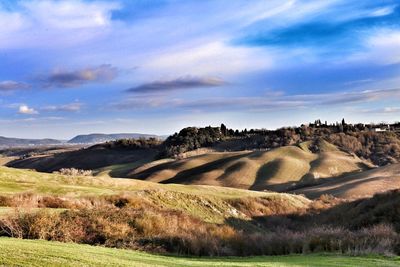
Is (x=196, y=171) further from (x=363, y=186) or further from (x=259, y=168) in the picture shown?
(x=363, y=186)

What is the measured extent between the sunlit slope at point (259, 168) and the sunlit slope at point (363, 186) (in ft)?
65.4

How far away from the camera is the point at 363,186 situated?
95.7m

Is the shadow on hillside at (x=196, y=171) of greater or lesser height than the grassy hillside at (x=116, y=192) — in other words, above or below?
below

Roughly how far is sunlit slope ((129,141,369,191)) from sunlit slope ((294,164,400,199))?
1993cm

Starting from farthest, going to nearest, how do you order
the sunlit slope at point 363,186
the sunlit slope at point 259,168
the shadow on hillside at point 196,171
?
1. the shadow on hillside at point 196,171
2. the sunlit slope at point 259,168
3. the sunlit slope at point 363,186

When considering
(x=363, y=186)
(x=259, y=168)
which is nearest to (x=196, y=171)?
(x=259, y=168)

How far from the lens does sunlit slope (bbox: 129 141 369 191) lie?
13973cm

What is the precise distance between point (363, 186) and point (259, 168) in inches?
2203

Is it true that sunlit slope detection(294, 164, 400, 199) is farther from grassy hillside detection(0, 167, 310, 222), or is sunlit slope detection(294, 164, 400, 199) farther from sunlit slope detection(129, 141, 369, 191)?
grassy hillside detection(0, 167, 310, 222)

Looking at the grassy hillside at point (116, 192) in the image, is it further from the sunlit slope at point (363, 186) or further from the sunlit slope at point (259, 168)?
the sunlit slope at point (259, 168)

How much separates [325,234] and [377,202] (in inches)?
1095

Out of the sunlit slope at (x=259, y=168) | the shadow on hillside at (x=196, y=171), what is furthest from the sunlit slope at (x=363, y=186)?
the shadow on hillside at (x=196, y=171)

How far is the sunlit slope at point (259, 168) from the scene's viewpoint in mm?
139725

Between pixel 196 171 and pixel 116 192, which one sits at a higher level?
pixel 116 192
